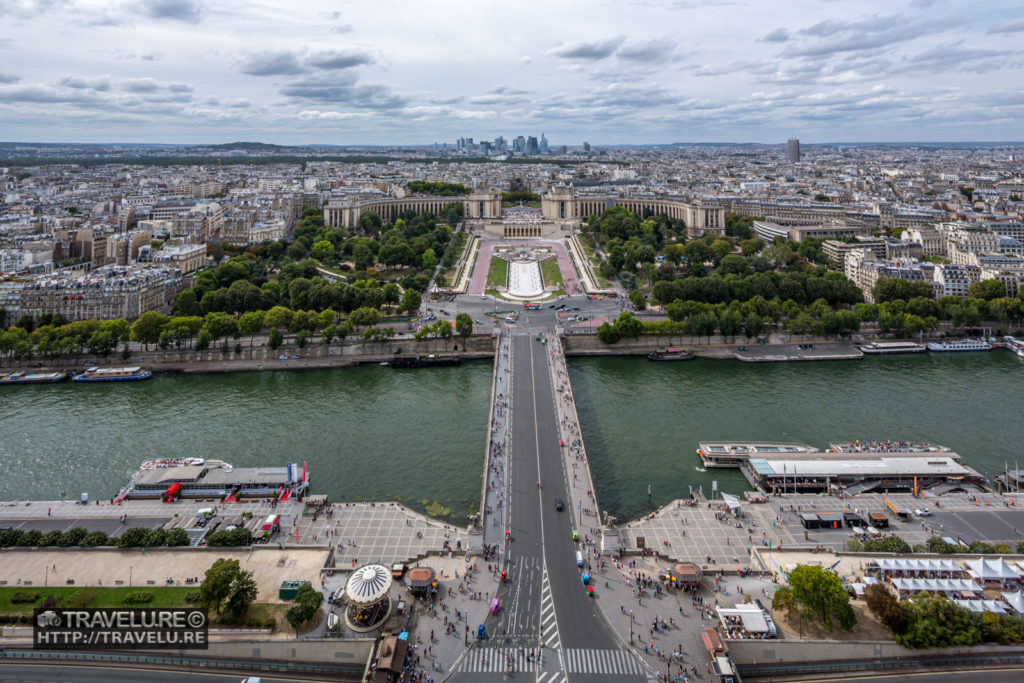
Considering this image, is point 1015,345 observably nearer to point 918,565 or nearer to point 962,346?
point 962,346

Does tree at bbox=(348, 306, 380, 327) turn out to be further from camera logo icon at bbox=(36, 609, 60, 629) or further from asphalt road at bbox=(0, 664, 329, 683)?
asphalt road at bbox=(0, 664, 329, 683)

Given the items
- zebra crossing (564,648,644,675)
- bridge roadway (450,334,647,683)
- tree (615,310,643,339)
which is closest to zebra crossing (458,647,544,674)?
bridge roadway (450,334,647,683)

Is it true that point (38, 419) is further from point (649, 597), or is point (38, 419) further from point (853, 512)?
point (853, 512)

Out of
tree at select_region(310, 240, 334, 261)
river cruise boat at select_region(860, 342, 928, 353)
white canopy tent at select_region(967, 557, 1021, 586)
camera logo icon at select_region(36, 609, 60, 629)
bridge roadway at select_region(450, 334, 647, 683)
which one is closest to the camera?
bridge roadway at select_region(450, 334, 647, 683)

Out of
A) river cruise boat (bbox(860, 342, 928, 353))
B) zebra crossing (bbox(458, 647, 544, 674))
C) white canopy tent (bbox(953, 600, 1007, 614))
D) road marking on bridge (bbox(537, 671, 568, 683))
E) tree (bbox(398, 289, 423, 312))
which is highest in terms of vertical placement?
tree (bbox(398, 289, 423, 312))

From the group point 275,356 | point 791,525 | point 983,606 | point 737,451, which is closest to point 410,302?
point 275,356

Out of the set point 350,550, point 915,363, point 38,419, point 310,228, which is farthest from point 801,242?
point 38,419

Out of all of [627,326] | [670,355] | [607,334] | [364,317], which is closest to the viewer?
[670,355]

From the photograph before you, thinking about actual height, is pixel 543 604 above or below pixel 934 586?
below

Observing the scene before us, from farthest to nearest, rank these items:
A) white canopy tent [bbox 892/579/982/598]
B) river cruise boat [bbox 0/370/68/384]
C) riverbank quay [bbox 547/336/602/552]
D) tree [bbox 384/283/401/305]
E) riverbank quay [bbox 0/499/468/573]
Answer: tree [bbox 384/283/401/305]
river cruise boat [bbox 0/370/68/384]
riverbank quay [bbox 547/336/602/552]
riverbank quay [bbox 0/499/468/573]
white canopy tent [bbox 892/579/982/598]
